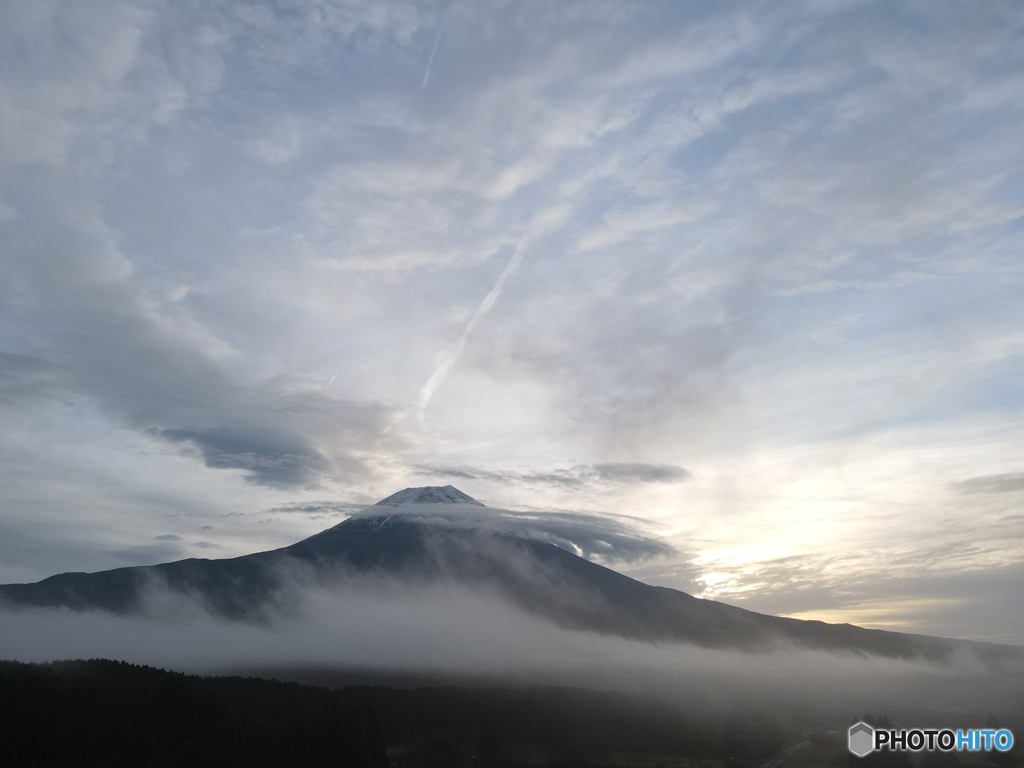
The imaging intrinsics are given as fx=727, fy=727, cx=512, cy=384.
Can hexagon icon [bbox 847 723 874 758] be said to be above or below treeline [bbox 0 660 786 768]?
above

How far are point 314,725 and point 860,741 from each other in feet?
248

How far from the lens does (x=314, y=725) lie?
102188 millimetres

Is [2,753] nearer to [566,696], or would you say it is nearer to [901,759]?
[901,759]

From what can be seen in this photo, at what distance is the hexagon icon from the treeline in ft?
144

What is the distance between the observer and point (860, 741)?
99.7m

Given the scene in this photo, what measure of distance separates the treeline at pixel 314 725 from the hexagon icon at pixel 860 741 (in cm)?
4393

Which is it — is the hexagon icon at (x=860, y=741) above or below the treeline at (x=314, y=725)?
above

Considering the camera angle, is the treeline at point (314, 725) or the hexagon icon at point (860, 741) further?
the treeline at point (314, 725)

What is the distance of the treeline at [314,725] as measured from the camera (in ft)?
302

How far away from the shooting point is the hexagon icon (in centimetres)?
9000

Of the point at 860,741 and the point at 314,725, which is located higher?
the point at 860,741

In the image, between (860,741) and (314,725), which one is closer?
(860,741)

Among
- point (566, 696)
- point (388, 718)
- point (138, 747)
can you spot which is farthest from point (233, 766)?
point (566, 696)

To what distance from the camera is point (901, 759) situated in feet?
352
